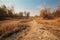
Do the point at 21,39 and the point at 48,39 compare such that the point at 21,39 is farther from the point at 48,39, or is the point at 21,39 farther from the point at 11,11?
the point at 11,11

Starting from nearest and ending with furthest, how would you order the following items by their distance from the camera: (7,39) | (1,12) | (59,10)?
(7,39) < (59,10) < (1,12)

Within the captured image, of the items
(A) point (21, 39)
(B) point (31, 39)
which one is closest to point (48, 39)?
(B) point (31, 39)

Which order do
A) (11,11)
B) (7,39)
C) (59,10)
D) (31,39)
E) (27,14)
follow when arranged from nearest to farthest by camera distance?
(31,39)
(7,39)
(59,10)
(11,11)
(27,14)

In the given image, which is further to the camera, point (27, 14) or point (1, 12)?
point (27, 14)

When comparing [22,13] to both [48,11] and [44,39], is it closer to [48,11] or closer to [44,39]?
[48,11]

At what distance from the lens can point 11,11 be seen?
167 feet

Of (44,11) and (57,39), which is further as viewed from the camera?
(44,11)

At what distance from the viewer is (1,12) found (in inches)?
1583

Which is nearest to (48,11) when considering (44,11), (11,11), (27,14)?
(44,11)

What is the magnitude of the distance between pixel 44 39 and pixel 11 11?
4404cm

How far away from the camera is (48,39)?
8.17 meters

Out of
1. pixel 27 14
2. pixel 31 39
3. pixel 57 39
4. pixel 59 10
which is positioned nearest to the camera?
pixel 57 39

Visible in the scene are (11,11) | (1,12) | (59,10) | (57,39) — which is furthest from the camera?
(11,11)

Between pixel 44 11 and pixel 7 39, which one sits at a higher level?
pixel 44 11
